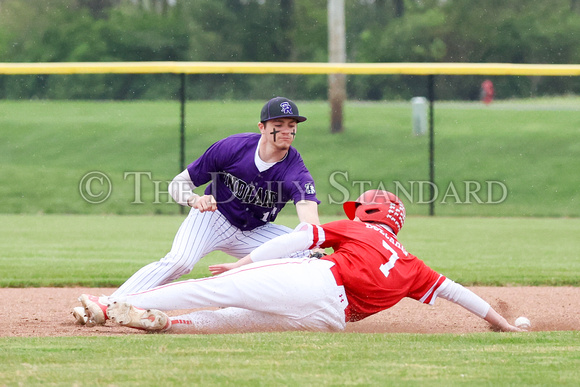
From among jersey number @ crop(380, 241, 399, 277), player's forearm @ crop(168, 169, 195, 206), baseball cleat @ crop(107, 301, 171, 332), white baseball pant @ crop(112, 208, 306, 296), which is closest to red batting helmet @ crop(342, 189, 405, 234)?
jersey number @ crop(380, 241, 399, 277)

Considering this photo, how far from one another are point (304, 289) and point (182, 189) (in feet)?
Answer: 4.73

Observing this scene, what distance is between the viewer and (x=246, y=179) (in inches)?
210

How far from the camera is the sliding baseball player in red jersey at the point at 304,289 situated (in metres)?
4.40

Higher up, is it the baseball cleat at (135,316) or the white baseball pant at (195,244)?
the white baseball pant at (195,244)

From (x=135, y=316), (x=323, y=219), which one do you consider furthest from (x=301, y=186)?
(x=323, y=219)

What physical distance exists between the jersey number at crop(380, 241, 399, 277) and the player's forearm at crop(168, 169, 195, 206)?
4.85 feet

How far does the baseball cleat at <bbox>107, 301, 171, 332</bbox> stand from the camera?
14.4 feet

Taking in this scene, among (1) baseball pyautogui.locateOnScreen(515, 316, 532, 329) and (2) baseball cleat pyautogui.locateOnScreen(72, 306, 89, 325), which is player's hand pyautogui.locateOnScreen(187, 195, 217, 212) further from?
(1) baseball pyautogui.locateOnScreen(515, 316, 532, 329)

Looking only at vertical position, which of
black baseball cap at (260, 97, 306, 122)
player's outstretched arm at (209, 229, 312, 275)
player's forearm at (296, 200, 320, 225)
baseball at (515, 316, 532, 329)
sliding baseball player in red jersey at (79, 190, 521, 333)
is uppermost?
black baseball cap at (260, 97, 306, 122)

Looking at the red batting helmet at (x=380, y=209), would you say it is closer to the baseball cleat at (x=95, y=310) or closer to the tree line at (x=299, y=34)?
the baseball cleat at (x=95, y=310)

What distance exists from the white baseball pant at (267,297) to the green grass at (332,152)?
351 inches

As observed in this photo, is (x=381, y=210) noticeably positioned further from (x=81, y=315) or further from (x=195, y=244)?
(x=81, y=315)

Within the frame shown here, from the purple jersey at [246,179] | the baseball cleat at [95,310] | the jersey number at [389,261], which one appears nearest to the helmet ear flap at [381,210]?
the jersey number at [389,261]

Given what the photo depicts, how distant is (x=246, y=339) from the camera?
13.6 feet
